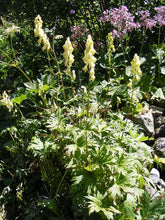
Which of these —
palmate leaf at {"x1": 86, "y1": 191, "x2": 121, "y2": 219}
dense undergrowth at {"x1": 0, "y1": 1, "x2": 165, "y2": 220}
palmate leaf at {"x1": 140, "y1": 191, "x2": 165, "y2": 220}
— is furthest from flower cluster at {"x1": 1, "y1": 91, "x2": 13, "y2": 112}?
palmate leaf at {"x1": 140, "y1": 191, "x2": 165, "y2": 220}

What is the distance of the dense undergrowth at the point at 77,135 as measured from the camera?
1979 mm

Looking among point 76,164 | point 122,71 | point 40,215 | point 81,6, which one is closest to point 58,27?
point 81,6

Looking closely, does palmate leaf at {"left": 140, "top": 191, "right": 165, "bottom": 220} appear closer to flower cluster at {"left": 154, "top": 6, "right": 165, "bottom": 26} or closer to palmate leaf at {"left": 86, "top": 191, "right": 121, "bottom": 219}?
palmate leaf at {"left": 86, "top": 191, "right": 121, "bottom": 219}

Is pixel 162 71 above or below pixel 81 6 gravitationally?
below

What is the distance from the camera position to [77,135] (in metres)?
2.31

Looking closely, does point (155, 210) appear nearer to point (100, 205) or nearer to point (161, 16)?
point (100, 205)

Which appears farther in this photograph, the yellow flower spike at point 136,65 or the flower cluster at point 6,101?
the flower cluster at point 6,101

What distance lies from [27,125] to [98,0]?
10.9 ft

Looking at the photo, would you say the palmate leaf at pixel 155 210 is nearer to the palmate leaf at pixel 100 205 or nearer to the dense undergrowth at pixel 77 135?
the dense undergrowth at pixel 77 135

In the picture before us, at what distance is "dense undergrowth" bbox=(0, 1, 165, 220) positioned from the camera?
198cm

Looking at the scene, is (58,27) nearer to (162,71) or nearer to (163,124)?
(162,71)

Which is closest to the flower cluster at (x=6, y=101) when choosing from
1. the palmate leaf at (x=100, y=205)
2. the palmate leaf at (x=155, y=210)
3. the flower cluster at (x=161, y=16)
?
the palmate leaf at (x=100, y=205)

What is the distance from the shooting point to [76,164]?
216cm

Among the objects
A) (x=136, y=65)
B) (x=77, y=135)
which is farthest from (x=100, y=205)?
(x=136, y=65)
